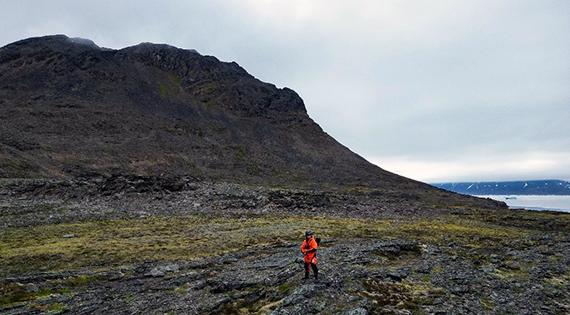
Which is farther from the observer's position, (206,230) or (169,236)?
(206,230)

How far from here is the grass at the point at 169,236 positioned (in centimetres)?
2870

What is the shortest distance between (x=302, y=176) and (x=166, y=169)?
35.0 m

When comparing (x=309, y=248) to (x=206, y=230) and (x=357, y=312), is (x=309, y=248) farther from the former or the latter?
(x=206, y=230)

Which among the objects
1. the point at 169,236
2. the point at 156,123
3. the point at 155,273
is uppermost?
the point at 156,123

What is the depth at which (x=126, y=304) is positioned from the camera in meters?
19.8

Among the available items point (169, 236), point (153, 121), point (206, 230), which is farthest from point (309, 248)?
point (153, 121)

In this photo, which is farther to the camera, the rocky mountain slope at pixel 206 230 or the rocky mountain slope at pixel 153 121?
the rocky mountain slope at pixel 153 121

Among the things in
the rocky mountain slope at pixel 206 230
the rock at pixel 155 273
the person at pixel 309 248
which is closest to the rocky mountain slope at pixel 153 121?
the rocky mountain slope at pixel 206 230

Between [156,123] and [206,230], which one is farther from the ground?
[156,123]

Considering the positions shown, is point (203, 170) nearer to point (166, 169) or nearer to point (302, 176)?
point (166, 169)

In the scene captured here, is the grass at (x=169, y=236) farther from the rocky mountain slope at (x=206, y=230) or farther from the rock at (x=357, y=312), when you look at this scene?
the rock at (x=357, y=312)

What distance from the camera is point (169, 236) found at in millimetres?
36688

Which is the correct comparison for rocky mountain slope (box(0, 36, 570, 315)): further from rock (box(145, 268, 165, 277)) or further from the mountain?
the mountain

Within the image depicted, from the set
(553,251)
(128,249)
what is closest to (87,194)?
(128,249)
